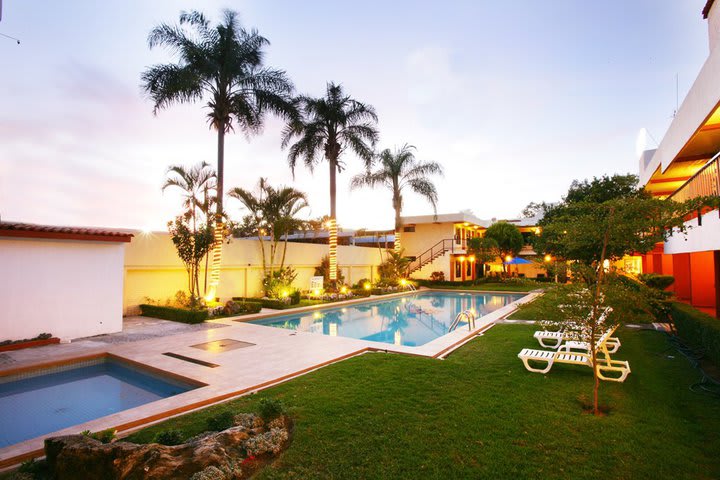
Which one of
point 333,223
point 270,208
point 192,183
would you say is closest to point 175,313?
point 192,183

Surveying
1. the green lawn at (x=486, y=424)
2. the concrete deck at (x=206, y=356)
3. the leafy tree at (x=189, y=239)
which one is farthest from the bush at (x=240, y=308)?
the green lawn at (x=486, y=424)

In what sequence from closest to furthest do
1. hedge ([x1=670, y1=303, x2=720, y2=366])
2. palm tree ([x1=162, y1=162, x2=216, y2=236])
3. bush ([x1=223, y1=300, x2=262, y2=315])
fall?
hedge ([x1=670, y1=303, x2=720, y2=366]), bush ([x1=223, y1=300, x2=262, y2=315]), palm tree ([x1=162, y1=162, x2=216, y2=236])

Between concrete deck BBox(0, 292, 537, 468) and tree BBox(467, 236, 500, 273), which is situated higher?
tree BBox(467, 236, 500, 273)

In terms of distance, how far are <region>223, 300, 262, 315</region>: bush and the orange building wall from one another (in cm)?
1508

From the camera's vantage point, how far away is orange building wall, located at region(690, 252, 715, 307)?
38.1ft

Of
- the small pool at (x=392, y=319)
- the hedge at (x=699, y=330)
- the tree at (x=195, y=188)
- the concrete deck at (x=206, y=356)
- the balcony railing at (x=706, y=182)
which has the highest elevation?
the tree at (x=195, y=188)

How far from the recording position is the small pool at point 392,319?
40.1 feet

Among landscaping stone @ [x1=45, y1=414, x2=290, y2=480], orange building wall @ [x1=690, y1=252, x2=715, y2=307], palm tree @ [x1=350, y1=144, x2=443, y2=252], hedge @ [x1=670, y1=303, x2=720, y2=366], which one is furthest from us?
palm tree @ [x1=350, y1=144, x2=443, y2=252]

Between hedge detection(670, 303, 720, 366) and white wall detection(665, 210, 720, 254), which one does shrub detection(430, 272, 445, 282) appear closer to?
hedge detection(670, 303, 720, 366)

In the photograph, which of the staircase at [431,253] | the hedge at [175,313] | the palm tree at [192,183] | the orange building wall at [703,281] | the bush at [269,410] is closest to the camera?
the bush at [269,410]

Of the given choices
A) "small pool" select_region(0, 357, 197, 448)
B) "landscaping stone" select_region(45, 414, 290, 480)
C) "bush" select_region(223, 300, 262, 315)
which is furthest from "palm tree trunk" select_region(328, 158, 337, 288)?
"landscaping stone" select_region(45, 414, 290, 480)

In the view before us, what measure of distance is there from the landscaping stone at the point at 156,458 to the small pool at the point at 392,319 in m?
7.52

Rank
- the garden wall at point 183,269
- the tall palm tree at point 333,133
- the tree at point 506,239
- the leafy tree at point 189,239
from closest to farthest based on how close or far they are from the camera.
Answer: the leafy tree at point 189,239 < the garden wall at point 183,269 < the tall palm tree at point 333,133 < the tree at point 506,239

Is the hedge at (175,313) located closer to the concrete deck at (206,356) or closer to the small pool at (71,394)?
the concrete deck at (206,356)
